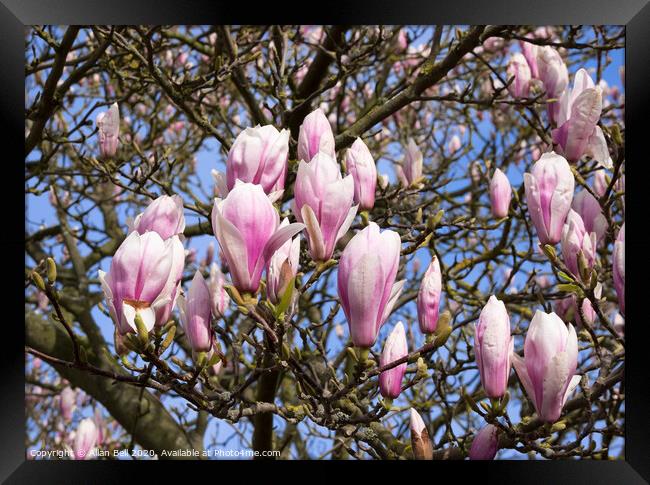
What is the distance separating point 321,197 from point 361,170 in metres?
0.27

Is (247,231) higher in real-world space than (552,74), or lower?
lower

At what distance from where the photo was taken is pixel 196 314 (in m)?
1.03

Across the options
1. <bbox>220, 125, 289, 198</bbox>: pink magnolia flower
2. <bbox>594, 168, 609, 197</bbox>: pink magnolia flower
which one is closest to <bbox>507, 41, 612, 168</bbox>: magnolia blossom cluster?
<bbox>594, 168, 609, 197</bbox>: pink magnolia flower

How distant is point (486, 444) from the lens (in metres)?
1.14

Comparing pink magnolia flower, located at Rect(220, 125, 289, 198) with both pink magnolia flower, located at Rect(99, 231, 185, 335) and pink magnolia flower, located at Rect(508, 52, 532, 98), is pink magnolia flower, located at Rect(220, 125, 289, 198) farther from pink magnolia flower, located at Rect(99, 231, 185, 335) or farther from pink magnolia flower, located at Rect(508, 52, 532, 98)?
pink magnolia flower, located at Rect(508, 52, 532, 98)

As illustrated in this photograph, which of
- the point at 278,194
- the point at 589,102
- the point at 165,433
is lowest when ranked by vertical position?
the point at 165,433

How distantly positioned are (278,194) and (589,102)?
2.26 ft

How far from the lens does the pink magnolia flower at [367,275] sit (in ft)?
2.88

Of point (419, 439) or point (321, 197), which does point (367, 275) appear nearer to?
point (321, 197)

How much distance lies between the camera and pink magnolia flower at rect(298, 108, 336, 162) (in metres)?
1.07

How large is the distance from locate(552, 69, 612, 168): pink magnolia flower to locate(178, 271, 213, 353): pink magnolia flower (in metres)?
0.80
